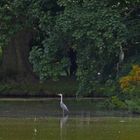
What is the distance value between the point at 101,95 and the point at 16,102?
599cm

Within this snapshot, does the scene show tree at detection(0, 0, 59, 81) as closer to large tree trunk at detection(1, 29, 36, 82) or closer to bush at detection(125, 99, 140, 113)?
large tree trunk at detection(1, 29, 36, 82)

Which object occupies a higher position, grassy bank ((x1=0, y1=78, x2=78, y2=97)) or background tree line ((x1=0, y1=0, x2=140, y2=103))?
background tree line ((x1=0, y1=0, x2=140, y2=103))

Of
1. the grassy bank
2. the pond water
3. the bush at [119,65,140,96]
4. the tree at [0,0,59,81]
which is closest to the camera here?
the pond water

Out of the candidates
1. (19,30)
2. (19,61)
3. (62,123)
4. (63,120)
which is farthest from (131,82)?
(19,61)

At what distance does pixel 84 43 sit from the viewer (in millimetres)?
37656

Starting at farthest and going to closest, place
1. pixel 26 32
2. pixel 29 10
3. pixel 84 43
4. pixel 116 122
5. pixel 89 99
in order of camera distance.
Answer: pixel 26 32, pixel 89 99, pixel 29 10, pixel 84 43, pixel 116 122

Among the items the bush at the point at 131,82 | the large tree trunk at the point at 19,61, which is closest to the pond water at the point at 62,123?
the bush at the point at 131,82

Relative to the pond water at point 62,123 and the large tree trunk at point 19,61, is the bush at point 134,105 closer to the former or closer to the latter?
the pond water at point 62,123

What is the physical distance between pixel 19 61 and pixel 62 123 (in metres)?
20.9

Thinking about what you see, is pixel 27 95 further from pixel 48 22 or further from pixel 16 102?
pixel 48 22

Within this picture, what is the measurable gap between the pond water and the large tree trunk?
279 inches

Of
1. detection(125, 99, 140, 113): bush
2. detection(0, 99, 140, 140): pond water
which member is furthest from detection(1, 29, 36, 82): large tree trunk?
detection(125, 99, 140, 113): bush

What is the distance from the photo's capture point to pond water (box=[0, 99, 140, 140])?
79.3 feet

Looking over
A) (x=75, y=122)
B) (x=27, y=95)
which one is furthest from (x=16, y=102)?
(x=75, y=122)
